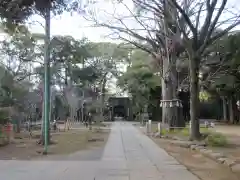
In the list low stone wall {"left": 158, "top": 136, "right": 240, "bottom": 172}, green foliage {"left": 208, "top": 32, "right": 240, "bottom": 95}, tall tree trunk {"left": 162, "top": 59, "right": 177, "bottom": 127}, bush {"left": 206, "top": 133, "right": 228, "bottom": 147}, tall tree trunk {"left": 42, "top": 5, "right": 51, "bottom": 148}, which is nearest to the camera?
low stone wall {"left": 158, "top": 136, "right": 240, "bottom": 172}

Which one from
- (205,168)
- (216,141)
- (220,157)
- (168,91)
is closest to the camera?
(205,168)

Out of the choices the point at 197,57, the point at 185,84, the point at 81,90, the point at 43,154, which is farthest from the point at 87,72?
the point at 43,154

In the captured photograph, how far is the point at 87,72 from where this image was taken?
2045 inches

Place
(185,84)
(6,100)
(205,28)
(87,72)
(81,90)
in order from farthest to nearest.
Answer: (81,90)
(87,72)
(185,84)
(6,100)
(205,28)

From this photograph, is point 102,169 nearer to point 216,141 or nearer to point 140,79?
point 216,141

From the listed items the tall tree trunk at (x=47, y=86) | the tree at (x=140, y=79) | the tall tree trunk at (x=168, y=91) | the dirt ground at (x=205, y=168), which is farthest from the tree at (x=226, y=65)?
the dirt ground at (x=205, y=168)

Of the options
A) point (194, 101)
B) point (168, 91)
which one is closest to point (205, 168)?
point (194, 101)

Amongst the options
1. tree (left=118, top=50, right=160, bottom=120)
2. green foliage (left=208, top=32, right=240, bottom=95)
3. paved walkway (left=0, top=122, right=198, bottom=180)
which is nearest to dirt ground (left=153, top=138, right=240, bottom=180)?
paved walkway (left=0, top=122, right=198, bottom=180)

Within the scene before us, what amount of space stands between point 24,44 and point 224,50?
1785 centimetres

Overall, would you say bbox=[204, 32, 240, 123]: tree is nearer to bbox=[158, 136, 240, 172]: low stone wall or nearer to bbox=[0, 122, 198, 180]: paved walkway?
bbox=[158, 136, 240, 172]: low stone wall

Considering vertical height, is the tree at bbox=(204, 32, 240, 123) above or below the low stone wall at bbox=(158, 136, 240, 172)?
above

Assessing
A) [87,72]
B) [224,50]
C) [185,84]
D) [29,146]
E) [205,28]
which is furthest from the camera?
[87,72]

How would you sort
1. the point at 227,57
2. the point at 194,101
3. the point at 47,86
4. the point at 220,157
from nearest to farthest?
the point at 220,157 → the point at 47,86 → the point at 194,101 → the point at 227,57

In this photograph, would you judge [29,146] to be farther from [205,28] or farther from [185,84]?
[185,84]
